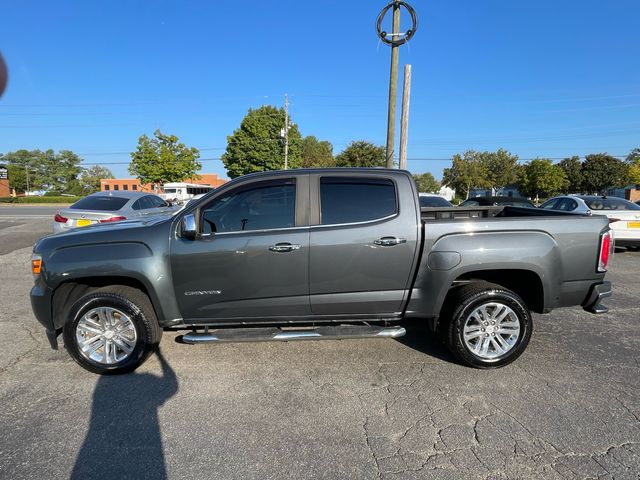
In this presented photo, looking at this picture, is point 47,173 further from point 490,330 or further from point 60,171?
point 490,330

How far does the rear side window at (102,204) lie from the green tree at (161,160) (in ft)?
117

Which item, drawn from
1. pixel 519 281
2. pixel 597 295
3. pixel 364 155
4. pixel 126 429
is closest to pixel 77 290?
pixel 126 429

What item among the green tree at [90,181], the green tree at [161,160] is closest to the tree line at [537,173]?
the green tree at [161,160]

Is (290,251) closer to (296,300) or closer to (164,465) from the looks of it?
(296,300)

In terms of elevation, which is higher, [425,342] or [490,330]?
[490,330]

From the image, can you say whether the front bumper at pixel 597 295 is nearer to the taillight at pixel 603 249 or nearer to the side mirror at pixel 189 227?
the taillight at pixel 603 249

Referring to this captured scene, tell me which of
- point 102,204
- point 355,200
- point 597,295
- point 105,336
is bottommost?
point 105,336

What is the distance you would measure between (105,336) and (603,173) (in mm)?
71279

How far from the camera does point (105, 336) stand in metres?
3.44

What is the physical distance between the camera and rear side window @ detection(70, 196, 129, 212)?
8.63m

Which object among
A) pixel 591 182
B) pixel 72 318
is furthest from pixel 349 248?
pixel 591 182

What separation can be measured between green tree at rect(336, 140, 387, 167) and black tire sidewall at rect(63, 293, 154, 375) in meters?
25.1

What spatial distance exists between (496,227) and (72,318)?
4.01 meters

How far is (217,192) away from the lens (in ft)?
11.4
